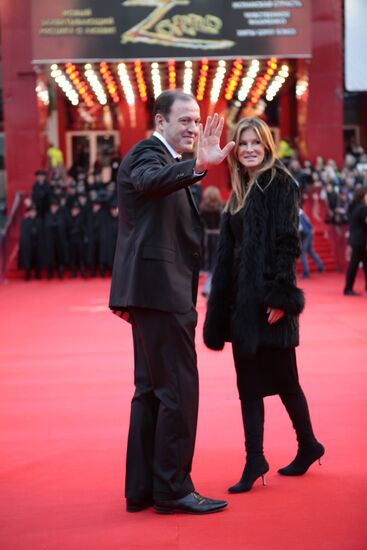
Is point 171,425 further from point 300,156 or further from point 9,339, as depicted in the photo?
point 300,156

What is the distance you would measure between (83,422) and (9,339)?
492cm

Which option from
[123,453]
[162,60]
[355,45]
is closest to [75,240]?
[162,60]

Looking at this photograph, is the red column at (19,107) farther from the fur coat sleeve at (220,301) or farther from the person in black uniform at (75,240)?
the fur coat sleeve at (220,301)

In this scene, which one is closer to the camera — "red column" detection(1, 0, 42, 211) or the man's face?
the man's face

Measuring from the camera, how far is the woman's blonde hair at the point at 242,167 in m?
4.86

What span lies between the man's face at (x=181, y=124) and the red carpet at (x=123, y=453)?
1.67m

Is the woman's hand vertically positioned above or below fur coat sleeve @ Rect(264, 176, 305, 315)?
below

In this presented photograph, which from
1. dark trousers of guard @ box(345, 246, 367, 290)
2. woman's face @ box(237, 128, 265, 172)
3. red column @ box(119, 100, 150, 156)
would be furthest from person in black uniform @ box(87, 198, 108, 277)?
woman's face @ box(237, 128, 265, 172)

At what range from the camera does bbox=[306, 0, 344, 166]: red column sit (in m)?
24.7

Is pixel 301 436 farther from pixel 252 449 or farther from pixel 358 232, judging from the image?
pixel 358 232

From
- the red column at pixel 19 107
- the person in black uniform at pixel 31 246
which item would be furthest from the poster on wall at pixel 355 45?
the person in black uniform at pixel 31 246

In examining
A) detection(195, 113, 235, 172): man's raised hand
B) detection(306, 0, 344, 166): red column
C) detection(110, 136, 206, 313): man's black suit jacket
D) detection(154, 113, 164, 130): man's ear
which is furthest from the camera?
detection(306, 0, 344, 166): red column

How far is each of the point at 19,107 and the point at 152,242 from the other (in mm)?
21977

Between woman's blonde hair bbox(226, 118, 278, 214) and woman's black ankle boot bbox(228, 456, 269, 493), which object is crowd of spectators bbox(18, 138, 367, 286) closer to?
woman's blonde hair bbox(226, 118, 278, 214)
